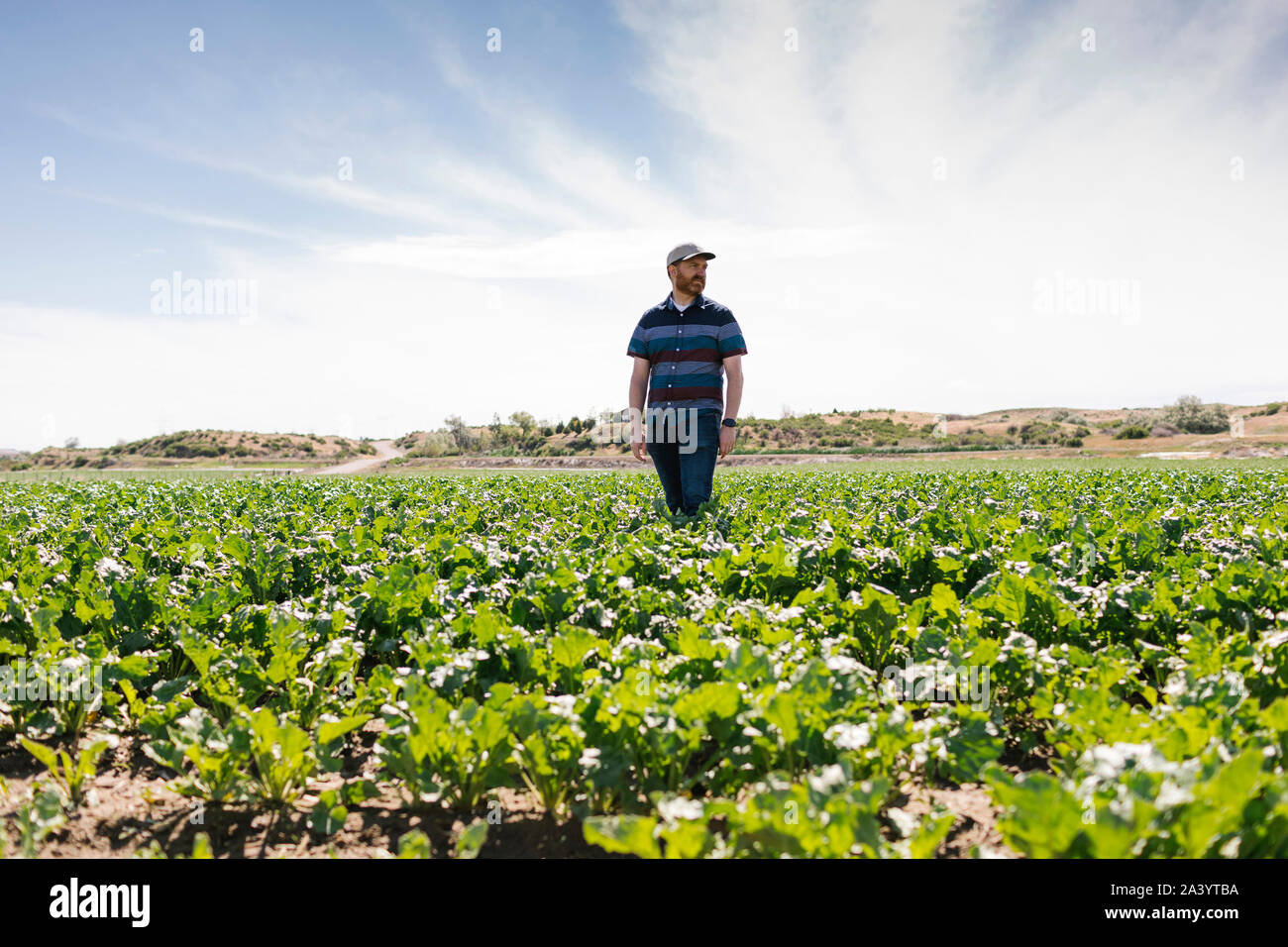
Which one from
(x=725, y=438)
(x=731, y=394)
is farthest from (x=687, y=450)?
(x=731, y=394)

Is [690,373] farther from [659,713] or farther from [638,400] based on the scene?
[659,713]

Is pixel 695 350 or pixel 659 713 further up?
pixel 695 350

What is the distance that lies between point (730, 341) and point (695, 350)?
14.8 inches

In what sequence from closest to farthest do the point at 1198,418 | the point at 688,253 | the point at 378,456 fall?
the point at 688,253
the point at 1198,418
the point at 378,456

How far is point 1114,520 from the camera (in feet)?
23.0

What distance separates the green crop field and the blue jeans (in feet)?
8.23

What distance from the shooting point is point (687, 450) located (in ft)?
24.7

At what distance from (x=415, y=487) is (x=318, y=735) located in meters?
11.2

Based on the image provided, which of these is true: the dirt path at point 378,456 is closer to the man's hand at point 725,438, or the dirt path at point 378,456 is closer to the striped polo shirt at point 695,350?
the striped polo shirt at point 695,350
